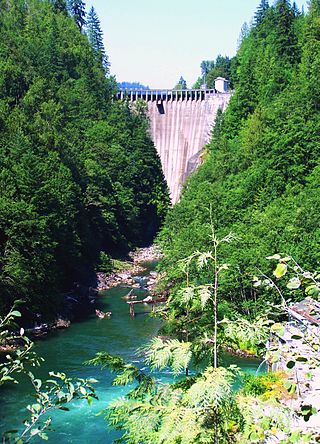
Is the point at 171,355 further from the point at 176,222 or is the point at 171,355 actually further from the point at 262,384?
the point at 176,222

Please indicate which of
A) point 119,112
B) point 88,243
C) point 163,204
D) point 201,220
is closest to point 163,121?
point 119,112

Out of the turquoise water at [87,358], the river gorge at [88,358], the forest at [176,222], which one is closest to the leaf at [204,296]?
the forest at [176,222]

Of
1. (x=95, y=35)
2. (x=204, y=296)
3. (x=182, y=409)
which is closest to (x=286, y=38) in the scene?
(x=95, y=35)

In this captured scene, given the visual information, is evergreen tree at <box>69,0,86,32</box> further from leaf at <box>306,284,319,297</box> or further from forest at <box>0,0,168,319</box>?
leaf at <box>306,284,319,297</box>

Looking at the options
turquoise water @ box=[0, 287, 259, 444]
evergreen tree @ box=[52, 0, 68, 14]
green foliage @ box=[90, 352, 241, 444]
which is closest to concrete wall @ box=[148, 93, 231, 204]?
evergreen tree @ box=[52, 0, 68, 14]

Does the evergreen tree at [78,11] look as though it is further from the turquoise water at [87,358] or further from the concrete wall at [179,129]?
the turquoise water at [87,358]

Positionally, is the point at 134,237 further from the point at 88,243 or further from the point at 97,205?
the point at 88,243

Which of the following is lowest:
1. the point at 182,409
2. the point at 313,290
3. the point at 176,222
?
the point at 176,222
